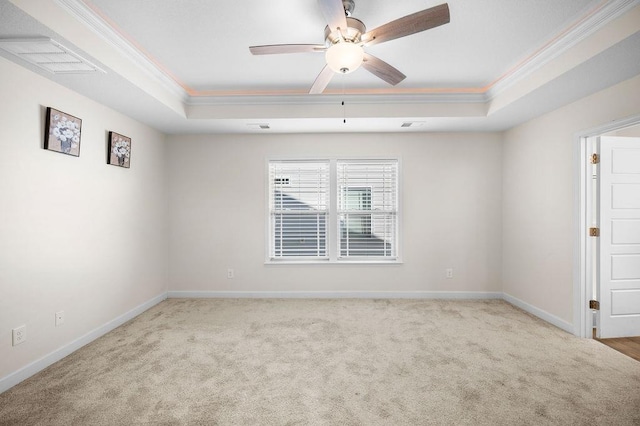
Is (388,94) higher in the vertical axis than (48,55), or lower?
higher

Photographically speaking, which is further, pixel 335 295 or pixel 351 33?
pixel 335 295

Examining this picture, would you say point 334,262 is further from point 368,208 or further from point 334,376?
point 334,376

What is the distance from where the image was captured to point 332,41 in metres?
2.08

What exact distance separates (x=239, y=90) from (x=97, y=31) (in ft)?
4.77

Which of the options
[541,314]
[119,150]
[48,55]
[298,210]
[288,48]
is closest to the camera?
[288,48]

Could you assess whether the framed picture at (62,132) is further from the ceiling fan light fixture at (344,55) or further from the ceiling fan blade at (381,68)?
the ceiling fan blade at (381,68)

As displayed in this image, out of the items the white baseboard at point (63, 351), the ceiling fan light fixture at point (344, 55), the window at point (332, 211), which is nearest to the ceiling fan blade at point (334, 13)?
the ceiling fan light fixture at point (344, 55)

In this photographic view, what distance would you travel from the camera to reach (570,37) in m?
2.30

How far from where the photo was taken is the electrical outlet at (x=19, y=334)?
2.22m

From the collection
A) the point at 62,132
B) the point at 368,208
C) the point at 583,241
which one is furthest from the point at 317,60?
the point at 583,241

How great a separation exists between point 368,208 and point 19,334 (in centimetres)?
385

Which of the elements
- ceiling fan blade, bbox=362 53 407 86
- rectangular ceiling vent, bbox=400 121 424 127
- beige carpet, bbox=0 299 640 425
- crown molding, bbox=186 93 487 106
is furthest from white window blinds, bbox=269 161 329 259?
ceiling fan blade, bbox=362 53 407 86

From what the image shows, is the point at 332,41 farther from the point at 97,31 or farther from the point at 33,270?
the point at 33,270

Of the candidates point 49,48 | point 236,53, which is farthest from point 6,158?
point 236,53
